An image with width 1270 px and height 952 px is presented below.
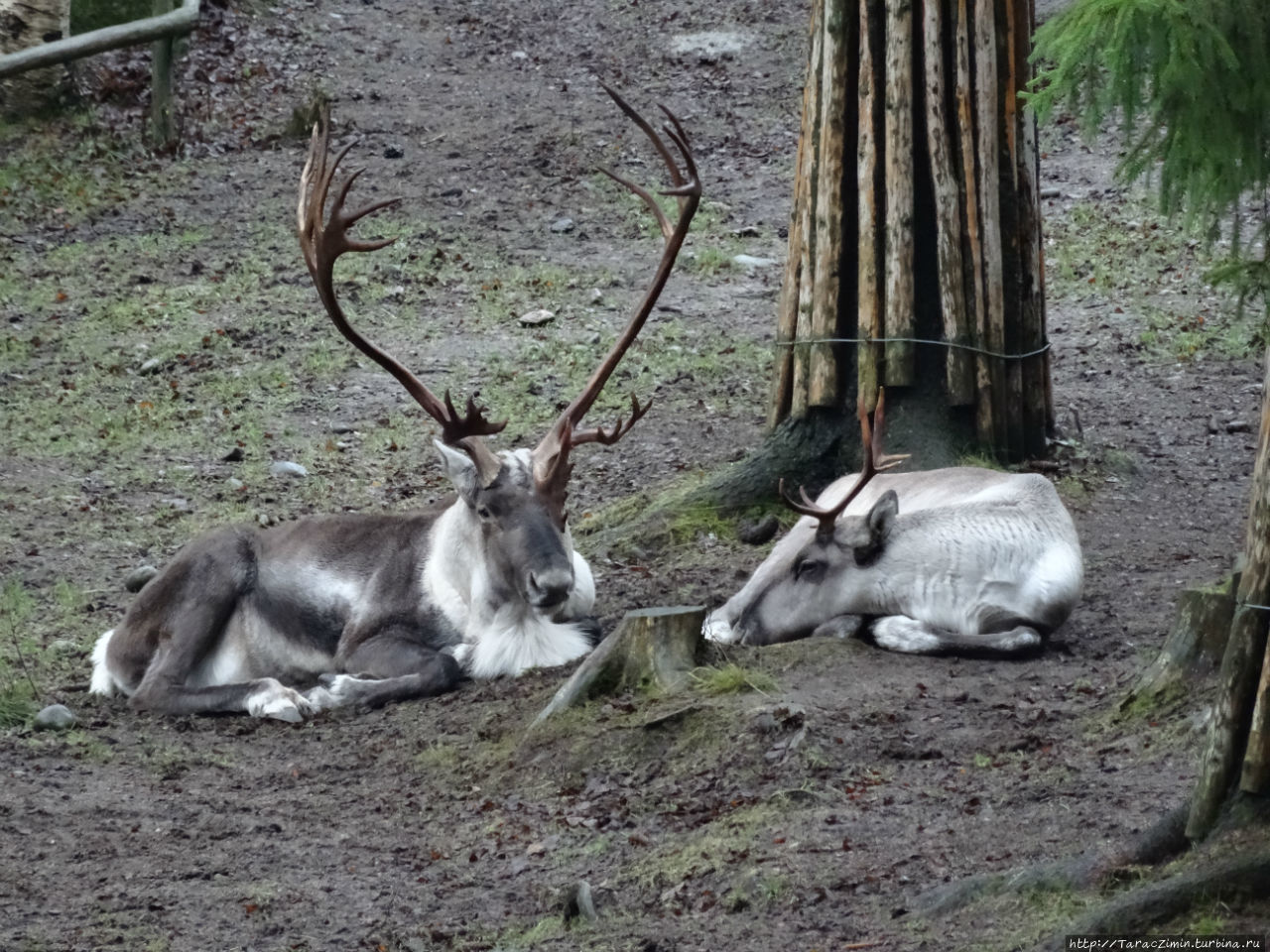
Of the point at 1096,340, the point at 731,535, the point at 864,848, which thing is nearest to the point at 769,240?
the point at 1096,340

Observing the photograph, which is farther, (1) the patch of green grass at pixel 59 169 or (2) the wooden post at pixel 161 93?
(2) the wooden post at pixel 161 93

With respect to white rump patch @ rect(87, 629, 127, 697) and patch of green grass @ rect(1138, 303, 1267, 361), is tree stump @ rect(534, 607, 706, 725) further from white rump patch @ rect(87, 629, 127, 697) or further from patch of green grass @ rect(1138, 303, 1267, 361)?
patch of green grass @ rect(1138, 303, 1267, 361)

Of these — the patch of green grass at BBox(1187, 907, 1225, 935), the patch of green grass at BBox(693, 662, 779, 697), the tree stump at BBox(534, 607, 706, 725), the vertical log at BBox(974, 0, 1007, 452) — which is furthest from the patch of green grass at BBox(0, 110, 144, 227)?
the patch of green grass at BBox(1187, 907, 1225, 935)

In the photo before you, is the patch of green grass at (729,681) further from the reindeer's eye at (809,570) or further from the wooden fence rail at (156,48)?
the wooden fence rail at (156,48)

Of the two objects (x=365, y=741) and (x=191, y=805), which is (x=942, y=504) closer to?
(x=365, y=741)

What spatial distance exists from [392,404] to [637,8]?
27.1ft

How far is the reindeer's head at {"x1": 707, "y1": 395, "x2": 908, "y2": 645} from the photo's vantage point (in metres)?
6.88

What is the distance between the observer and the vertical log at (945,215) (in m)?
7.59

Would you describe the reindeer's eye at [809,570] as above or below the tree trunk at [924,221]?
below

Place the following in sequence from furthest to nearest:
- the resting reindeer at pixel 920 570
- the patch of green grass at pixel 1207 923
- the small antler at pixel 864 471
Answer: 1. the small antler at pixel 864 471
2. the resting reindeer at pixel 920 570
3. the patch of green grass at pixel 1207 923

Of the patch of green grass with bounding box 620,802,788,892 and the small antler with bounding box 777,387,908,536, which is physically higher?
the small antler with bounding box 777,387,908,536

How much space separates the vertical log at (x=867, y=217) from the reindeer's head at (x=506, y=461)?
3.01 ft

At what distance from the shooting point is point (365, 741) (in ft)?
20.6

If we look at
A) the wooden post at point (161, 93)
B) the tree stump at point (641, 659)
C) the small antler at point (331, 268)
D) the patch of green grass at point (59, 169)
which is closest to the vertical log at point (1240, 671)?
the tree stump at point (641, 659)
